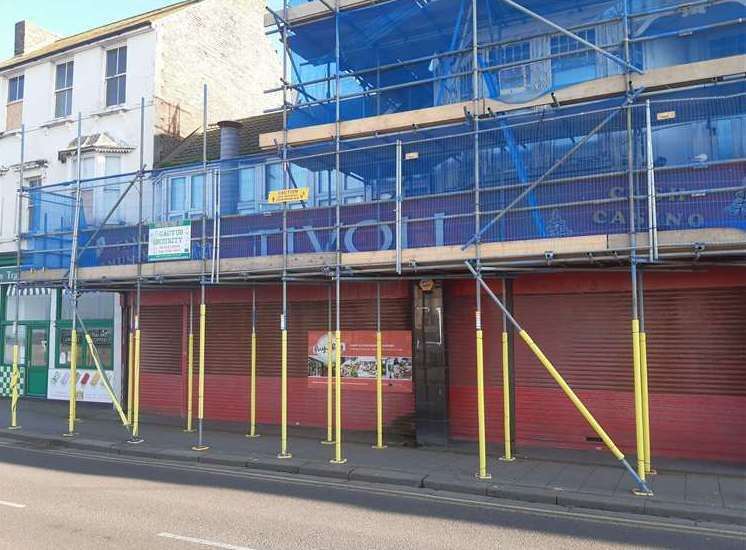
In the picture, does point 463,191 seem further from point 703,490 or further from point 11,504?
point 11,504

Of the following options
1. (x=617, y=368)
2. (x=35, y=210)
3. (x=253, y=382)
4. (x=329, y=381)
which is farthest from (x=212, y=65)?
(x=617, y=368)

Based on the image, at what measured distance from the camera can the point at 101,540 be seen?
6051 millimetres

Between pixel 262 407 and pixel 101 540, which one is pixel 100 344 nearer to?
pixel 262 407

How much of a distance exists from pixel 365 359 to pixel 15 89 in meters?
15.1

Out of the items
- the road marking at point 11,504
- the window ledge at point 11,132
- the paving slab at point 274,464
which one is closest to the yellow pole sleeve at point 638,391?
the paving slab at point 274,464

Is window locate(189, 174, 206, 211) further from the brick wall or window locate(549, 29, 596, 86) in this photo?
window locate(549, 29, 596, 86)

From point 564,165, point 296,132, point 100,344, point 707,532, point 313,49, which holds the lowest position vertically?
point 707,532

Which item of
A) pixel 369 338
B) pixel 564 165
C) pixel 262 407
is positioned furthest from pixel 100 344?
pixel 564 165

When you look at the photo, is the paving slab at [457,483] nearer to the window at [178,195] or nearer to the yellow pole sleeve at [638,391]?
the yellow pole sleeve at [638,391]

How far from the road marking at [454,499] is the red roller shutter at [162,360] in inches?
134

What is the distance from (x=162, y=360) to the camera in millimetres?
14523

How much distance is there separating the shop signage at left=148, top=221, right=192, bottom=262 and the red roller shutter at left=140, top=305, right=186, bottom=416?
280 centimetres

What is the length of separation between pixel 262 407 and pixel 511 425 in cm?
539

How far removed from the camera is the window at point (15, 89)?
755 inches
